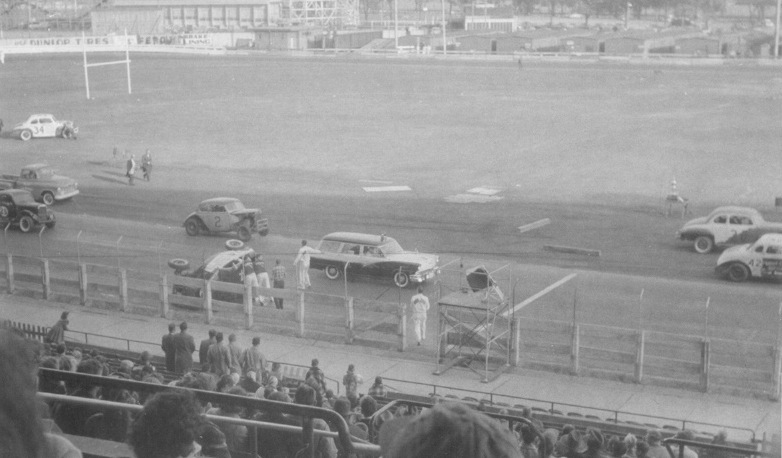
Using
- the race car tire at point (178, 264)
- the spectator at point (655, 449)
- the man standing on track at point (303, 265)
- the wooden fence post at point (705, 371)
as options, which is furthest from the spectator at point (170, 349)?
the spectator at point (655, 449)

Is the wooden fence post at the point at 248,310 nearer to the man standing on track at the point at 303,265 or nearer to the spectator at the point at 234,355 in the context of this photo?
the man standing on track at the point at 303,265

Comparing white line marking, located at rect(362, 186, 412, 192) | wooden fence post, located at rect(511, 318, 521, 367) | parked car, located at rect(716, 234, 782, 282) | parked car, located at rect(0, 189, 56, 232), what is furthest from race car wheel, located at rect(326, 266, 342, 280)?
white line marking, located at rect(362, 186, 412, 192)

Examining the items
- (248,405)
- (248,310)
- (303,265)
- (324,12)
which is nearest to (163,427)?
(248,405)

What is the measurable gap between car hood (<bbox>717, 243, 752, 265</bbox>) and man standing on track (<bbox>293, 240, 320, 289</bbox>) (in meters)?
4.44

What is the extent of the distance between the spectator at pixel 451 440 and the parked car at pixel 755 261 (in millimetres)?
10239

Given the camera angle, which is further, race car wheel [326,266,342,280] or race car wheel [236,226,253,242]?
race car wheel [236,226,253,242]

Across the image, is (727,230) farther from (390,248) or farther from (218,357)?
(218,357)

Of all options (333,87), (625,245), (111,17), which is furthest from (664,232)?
(333,87)

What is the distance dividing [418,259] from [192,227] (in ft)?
10.5

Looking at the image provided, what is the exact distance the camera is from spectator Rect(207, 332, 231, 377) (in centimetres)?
805

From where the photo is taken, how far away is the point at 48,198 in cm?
1394

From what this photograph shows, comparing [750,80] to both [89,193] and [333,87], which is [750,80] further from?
[89,193]

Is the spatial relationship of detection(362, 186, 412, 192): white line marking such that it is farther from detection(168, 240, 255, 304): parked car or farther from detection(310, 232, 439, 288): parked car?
detection(168, 240, 255, 304): parked car

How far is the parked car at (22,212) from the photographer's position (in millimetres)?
12727
